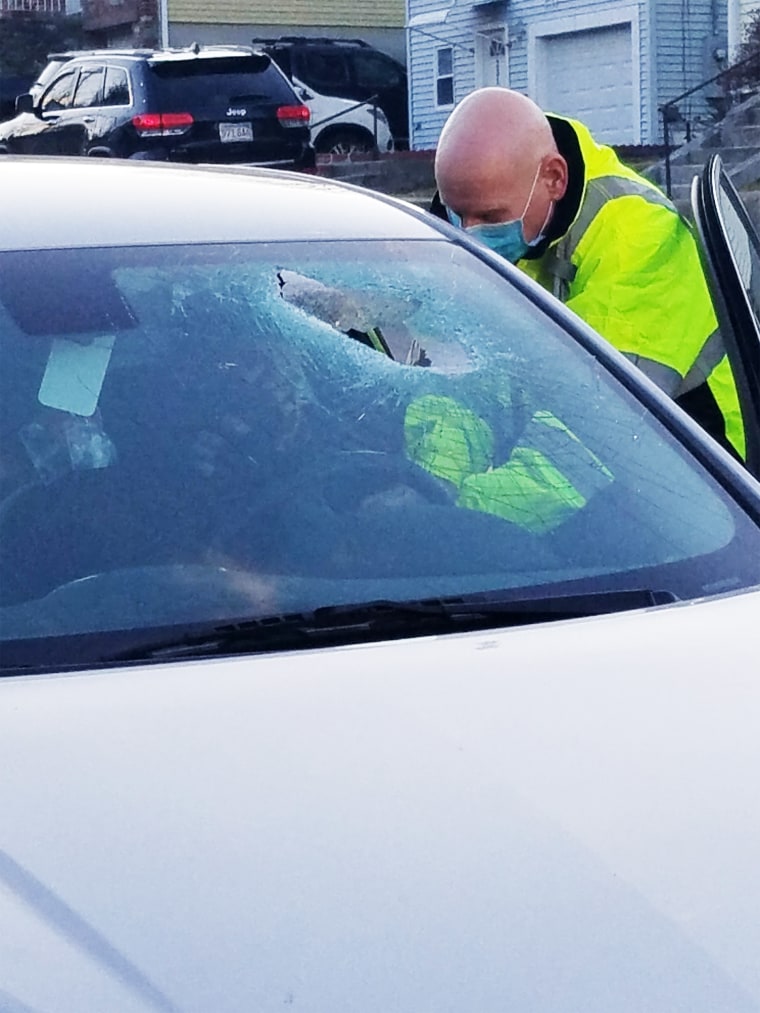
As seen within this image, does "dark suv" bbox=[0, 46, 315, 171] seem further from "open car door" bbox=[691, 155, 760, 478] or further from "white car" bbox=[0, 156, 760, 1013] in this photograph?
"white car" bbox=[0, 156, 760, 1013]

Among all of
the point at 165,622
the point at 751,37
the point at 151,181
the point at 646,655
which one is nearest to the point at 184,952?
the point at 165,622

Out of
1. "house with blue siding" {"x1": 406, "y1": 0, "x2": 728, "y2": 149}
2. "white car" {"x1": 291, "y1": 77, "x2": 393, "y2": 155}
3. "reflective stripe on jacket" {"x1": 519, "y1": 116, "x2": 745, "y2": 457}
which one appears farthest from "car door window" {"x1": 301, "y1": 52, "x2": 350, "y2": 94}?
"reflective stripe on jacket" {"x1": 519, "y1": 116, "x2": 745, "y2": 457}

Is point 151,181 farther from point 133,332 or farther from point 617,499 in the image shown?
point 617,499

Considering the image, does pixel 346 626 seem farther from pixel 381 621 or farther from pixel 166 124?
pixel 166 124

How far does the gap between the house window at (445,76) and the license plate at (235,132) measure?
11850mm

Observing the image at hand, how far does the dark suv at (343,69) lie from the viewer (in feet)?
87.1

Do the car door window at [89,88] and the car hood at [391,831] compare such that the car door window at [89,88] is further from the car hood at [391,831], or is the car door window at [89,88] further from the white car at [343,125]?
the car hood at [391,831]

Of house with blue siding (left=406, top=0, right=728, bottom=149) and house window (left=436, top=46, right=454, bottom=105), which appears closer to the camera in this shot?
house with blue siding (left=406, top=0, right=728, bottom=149)

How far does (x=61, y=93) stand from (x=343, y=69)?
7530mm

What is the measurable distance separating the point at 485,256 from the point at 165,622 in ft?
3.52

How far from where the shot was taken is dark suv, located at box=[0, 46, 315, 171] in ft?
61.4

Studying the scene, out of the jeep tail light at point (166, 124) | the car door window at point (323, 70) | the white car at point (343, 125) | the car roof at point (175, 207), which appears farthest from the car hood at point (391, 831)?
the car door window at point (323, 70)

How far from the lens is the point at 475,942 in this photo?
5.53ft

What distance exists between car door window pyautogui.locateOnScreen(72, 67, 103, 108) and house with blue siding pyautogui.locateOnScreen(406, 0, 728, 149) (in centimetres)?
671
